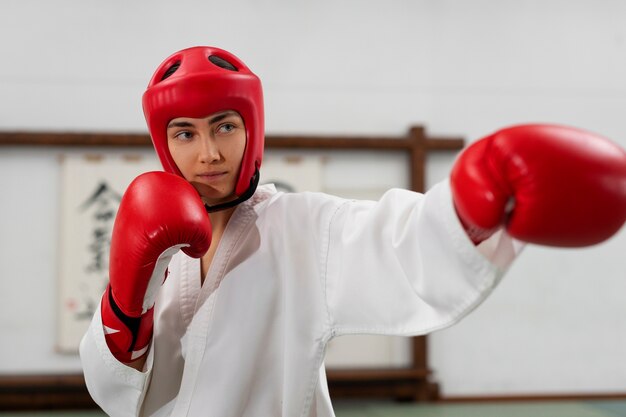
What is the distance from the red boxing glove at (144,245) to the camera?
1120mm

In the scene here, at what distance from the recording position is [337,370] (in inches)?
159

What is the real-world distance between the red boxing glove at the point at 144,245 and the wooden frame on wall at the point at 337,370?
9.56 feet

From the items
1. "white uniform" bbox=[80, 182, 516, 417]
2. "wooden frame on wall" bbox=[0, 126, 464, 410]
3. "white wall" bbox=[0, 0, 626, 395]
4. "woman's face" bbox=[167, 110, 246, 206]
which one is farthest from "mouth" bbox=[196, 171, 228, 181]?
"white wall" bbox=[0, 0, 626, 395]

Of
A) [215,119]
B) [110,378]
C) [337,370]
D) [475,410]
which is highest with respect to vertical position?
[215,119]

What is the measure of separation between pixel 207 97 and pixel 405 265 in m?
0.53

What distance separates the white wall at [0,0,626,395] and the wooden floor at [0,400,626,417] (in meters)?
0.19

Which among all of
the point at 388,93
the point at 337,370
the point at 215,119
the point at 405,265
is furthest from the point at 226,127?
the point at 388,93

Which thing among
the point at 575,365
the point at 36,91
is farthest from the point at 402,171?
the point at 36,91

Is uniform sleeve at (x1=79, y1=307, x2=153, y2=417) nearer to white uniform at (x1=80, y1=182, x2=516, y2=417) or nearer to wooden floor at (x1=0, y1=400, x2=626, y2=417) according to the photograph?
white uniform at (x1=80, y1=182, x2=516, y2=417)

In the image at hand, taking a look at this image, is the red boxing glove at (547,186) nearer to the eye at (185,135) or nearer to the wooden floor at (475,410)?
the eye at (185,135)

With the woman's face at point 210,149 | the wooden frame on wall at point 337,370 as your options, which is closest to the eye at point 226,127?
the woman's face at point 210,149

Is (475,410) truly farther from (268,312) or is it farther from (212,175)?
(212,175)

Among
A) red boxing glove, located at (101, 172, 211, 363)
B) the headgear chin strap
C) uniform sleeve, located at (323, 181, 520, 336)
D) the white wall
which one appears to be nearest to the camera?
uniform sleeve, located at (323, 181, 520, 336)

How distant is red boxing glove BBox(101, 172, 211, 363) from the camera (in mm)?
1120
